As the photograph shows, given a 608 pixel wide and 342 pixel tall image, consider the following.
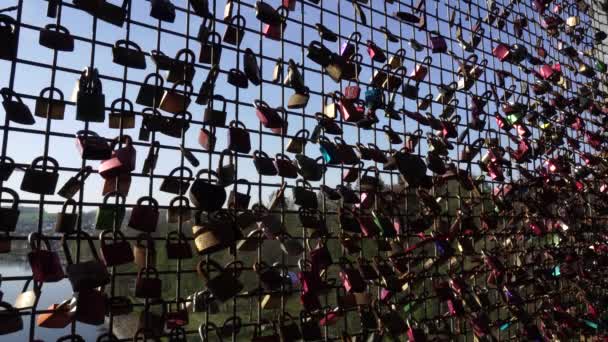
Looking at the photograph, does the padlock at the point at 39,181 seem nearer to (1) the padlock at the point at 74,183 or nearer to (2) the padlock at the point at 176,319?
(1) the padlock at the point at 74,183

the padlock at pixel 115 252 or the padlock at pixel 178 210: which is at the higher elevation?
the padlock at pixel 178 210

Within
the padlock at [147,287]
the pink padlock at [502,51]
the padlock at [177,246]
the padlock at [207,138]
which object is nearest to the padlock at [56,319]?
the padlock at [147,287]

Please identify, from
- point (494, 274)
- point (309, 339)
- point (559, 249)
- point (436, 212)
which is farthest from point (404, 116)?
point (559, 249)

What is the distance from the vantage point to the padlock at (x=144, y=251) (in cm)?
133

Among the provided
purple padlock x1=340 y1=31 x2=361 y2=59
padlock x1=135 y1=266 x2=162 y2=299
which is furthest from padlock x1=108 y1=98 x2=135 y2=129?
purple padlock x1=340 y1=31 x2=361 y2=59

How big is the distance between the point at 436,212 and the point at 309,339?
94 cm

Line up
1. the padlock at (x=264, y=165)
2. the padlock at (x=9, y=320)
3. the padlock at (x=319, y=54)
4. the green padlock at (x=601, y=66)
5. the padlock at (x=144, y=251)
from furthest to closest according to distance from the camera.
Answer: the green padlock at (x=601, y=66)
the padlock at (x=319, y=54)
the padlock at (x=264, y=165)
the padlock at (x=144, y=251)
the padlock at (x=9, y=320)

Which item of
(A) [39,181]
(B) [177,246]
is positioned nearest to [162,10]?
(A) [39,181]

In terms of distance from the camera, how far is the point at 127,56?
→ 1.38 meters

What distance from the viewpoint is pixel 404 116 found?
2244mm

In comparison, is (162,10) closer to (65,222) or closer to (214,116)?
(214,116)

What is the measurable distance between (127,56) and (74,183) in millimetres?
420

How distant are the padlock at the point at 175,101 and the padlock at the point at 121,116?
10 cm

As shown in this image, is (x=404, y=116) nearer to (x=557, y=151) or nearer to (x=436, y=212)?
(x=436, y=212)
